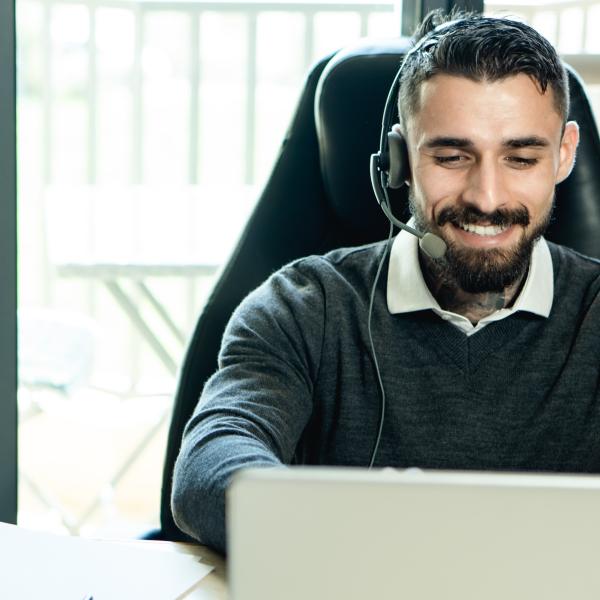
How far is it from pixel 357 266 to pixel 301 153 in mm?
179

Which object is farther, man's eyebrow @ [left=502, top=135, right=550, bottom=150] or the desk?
man's eyebrow @ [left=502, top=135, right=550, bottom=150]

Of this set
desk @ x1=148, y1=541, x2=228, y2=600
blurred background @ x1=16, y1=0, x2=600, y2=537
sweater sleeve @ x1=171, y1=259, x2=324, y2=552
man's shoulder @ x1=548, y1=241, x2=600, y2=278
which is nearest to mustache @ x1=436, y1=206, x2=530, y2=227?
man's shoulder @ x1=548, y1=241, x2=600, y2=278

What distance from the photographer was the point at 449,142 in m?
1.30

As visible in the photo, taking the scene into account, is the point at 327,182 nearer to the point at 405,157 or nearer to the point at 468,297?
the point at 405,157

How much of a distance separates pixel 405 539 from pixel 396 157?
91 cm

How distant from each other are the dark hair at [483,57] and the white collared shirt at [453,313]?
7.6 inches

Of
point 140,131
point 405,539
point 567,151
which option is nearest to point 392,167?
point 567,151

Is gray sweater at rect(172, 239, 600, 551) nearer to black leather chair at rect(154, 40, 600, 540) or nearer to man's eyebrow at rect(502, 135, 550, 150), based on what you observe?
black leather chair at rect(154, 40, 600, 540)

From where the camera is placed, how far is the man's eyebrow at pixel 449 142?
1.29m

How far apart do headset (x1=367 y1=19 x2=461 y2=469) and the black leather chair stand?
6 cm

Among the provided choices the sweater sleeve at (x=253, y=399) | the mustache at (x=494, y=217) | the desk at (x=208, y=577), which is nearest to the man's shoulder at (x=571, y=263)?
the mustache at (x=494, y=217)

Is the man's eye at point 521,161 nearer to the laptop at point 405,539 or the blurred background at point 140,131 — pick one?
the laptop at point 405,539

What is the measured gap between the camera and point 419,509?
1.53 feet

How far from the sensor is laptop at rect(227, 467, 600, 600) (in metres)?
0.46
